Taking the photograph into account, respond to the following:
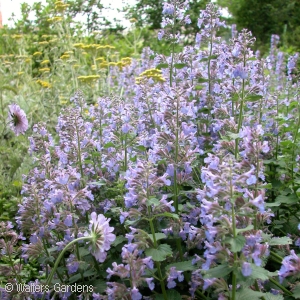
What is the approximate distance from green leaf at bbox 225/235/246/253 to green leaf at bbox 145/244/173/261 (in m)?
0.37

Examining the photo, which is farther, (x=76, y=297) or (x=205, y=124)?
(x=205, y=124)

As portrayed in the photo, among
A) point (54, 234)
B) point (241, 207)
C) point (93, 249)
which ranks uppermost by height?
point (241, 207)

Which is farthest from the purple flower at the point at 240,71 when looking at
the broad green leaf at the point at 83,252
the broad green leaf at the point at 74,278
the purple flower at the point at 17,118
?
the purple flower at the point at 17,118

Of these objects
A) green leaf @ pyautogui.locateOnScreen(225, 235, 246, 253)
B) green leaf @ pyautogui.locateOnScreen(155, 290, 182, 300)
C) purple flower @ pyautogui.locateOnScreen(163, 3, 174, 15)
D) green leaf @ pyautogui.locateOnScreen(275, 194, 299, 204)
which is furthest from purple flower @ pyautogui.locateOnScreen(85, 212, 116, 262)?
purple flower @ pyautogui.locateOnScreen(163, 3, 174, 15)

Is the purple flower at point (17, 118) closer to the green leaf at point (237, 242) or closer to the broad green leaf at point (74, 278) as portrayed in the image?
the broad green leaf at point (74, 278)

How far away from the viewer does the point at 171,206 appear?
2.03 m

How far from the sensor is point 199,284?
6.60 ft

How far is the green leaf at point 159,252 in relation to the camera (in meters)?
1.88

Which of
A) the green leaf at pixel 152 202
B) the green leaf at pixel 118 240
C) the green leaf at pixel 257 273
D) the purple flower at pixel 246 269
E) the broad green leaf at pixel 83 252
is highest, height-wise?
the green leaf at pixel 152 202

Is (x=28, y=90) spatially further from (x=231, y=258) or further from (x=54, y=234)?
(x=231, y=258)

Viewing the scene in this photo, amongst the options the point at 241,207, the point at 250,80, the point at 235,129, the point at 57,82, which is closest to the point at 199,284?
the point at 241,207

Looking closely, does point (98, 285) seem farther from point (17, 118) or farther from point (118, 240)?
point (17, 118)

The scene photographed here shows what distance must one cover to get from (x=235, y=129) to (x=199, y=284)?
0.95 metres

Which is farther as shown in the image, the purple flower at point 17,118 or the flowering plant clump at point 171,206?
the purple flower at point 17,118
